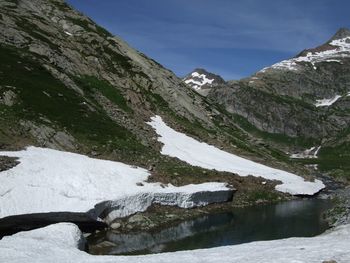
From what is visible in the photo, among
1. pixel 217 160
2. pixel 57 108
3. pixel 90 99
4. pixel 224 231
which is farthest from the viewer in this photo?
pixel 90 99

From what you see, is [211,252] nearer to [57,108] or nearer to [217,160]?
[57,108]

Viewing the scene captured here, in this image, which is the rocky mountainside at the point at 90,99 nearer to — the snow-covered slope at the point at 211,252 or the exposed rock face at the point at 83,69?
the exposed rock face at the point at 83,69

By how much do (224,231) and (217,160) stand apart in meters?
30.1

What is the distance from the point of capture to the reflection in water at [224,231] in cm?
4018

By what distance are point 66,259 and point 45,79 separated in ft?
180

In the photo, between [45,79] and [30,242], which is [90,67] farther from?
[30,242]

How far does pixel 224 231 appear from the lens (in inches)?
1858

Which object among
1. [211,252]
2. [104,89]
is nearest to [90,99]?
[104,89]

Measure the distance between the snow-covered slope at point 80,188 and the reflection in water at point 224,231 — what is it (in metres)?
3.46

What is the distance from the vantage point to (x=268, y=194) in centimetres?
6675

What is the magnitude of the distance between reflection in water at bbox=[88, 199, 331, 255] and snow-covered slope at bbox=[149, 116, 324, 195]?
40.2ft

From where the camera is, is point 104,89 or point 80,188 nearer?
point 80,188

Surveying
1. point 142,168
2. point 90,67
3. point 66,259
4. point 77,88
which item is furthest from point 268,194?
point 90,67

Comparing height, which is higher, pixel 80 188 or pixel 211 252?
pixel 80 188
